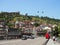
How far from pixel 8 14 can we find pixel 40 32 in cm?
3881

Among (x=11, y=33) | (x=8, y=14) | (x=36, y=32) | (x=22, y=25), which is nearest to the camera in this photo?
(x=11, y=33)

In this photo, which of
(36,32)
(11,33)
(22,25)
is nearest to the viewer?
(11,33)

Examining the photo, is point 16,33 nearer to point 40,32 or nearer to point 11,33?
point 11,33

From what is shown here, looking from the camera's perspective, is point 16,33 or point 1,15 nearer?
point 16,33

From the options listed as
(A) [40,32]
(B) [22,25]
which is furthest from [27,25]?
(A) [40,32]

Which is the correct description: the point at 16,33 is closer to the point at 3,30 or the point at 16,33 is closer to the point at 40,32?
the point at 3,30

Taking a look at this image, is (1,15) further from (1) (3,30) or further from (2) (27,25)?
(1) (3,30)

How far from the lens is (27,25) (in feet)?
618

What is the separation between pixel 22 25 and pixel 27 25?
977cm

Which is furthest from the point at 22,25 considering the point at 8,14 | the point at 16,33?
the point at 16,33

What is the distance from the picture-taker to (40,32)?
552 ft

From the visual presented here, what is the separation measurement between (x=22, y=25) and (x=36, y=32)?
17.8 meters

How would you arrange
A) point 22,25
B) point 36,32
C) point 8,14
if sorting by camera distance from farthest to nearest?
point 8,14
point 22,25
point 36,32

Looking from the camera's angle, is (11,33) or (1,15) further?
(1,15)
